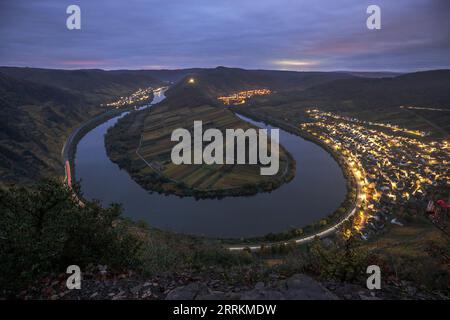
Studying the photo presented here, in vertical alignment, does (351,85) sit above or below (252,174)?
above

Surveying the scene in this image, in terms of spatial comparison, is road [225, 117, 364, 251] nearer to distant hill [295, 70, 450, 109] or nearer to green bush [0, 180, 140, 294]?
green bush [0, 180, 140, 294]

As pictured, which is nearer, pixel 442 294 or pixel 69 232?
pixel 442 294

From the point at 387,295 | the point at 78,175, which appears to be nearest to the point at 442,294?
the point at 387,295

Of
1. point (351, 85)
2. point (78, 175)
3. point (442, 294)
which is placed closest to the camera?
point (442, 294)

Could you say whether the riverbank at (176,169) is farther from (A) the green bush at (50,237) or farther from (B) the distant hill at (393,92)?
(B) the distant hill at (393,92)

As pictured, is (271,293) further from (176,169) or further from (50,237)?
(176,169)

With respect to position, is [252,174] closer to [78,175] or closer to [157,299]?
[78,175]

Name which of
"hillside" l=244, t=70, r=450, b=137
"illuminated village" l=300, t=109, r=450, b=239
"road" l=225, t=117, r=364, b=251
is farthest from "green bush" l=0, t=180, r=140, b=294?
"hillside" l=244, t=70, r=450, b=137
